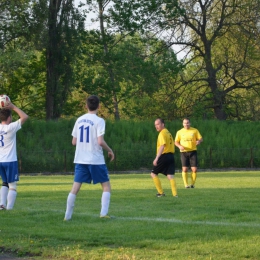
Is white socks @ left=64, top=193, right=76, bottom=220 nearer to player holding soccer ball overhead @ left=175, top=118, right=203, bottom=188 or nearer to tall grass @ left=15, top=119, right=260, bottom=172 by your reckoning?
player holding soccer ball overhead @ left=175, top=118, right=203, bottom=188

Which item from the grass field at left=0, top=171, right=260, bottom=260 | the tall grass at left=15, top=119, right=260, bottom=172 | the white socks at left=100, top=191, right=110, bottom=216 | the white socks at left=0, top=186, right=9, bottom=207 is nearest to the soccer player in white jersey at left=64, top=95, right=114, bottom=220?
the white socks at left=100, top=191, right=110, bottom=216

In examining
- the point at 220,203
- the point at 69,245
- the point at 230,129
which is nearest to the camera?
the point at 69,245

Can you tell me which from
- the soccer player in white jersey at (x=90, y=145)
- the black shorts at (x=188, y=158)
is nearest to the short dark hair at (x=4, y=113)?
the soccer player in white jersey at (x=90, y=145)

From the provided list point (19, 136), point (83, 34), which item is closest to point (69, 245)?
point (19, 136)

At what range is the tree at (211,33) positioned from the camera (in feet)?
157

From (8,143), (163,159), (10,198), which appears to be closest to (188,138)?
(163,159)

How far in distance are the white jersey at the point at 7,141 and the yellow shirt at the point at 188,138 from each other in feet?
31.4

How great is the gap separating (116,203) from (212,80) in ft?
120

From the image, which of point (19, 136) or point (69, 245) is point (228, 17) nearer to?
point (19, 136)

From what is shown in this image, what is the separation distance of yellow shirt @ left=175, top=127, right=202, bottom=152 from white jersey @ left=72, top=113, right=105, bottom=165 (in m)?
10.5

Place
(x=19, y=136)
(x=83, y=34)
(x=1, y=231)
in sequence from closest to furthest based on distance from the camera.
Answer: (x=1, y=231)
(x=19, y=136)
(x=83, y=34)

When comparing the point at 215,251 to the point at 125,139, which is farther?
the point at 125,139

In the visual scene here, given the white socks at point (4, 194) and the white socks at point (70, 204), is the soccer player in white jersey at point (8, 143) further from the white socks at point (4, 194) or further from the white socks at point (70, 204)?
the white socks at point (70, 204)

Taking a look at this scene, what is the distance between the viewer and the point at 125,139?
4497 centimetres
